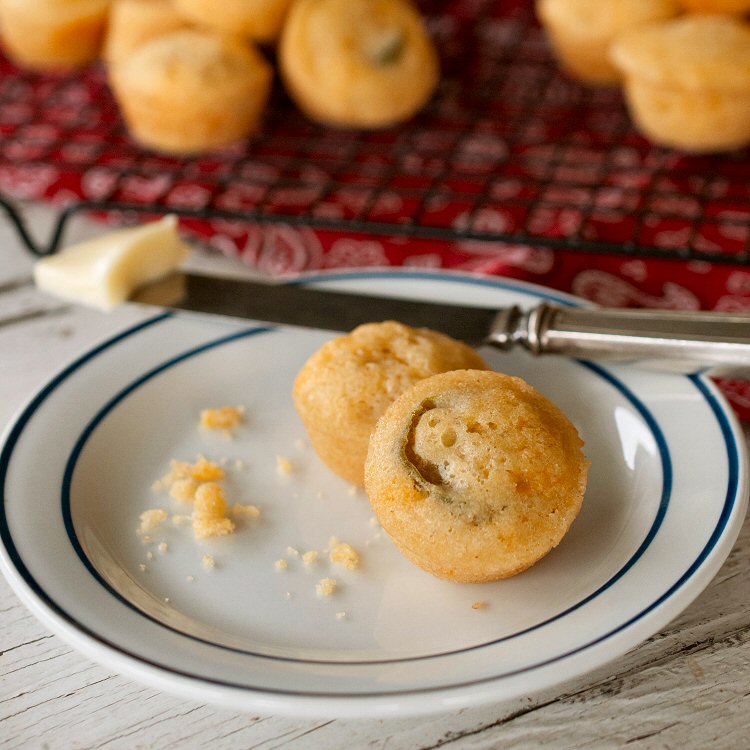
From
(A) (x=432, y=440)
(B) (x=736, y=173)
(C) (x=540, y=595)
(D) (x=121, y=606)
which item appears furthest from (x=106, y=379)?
(B) (x=736, y=173)

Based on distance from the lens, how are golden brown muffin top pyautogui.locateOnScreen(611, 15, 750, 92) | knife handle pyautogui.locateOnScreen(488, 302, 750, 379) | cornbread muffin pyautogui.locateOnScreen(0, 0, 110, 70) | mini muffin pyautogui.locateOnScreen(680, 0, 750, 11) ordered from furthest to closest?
1. cornbread muffin pyautogui.locateOnScreen(0, 0, 110, 70)
2. mini muffin pyautogui.locateOnScreen(680, 0, 750, 11)
3. golden brown muffin top pyautogui.locateOnScreen(611, 15, 750, 92)
4. knife handle pyautogui.locateOnScreen(488, 302, 750, 379)

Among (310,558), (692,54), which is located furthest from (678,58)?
(310,558)

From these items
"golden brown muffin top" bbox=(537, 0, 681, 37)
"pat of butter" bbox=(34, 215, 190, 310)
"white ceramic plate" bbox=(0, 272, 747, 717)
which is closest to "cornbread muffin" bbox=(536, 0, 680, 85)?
"golden brown muffin top" bbox=(537, 0, 681, 37)

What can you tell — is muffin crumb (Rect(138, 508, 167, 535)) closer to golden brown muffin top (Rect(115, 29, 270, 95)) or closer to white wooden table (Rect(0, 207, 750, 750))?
white wooden table (Rect(0, 207, 750, 750))

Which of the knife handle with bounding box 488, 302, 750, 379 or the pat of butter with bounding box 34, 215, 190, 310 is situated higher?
the knife handle with bounding box 488, 302, 750, 379

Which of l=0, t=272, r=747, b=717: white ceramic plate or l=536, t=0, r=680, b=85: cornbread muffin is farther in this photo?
l=536, t=0, r=680, b=85: cornbread muffin

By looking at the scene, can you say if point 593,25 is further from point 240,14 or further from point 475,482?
point 475,482
